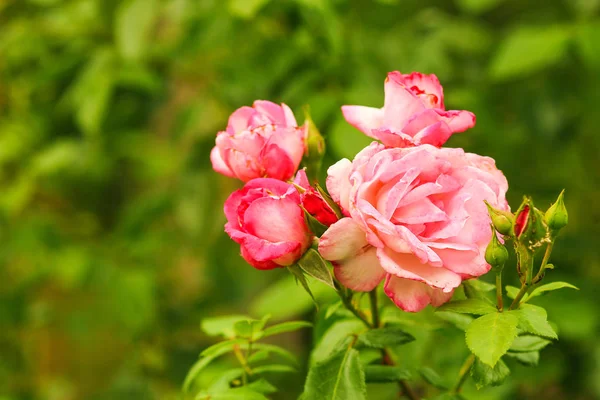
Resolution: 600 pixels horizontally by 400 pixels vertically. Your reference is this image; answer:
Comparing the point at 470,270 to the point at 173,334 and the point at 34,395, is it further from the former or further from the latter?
the point at 34,395

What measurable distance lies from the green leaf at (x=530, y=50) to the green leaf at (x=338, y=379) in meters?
0.76

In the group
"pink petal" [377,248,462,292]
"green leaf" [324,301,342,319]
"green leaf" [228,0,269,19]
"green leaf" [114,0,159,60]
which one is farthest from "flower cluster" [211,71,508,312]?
"green leaf" [114,0,159,60]

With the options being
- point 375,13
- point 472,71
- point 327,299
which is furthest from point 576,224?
point 327,299

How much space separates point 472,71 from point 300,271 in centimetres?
102

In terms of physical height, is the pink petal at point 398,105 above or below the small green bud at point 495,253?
above

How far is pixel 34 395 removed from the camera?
1669 mm

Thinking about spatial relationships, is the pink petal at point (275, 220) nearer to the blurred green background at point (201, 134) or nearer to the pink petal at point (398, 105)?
the pink petal at point (398, 105)

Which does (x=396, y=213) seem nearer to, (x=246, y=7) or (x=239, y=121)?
(x=239, y=121)

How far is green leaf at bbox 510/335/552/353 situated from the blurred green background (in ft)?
1.07

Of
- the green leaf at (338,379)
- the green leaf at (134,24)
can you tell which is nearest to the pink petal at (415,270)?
the green leaf at (338,379)

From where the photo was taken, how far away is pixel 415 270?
433mm

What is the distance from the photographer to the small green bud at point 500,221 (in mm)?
426

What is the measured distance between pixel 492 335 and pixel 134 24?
82cm

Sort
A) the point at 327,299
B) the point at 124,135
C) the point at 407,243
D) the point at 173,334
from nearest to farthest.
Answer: the point at 407,243 < the point at 327,299 < the point at 124,135 < the point at 173,334
